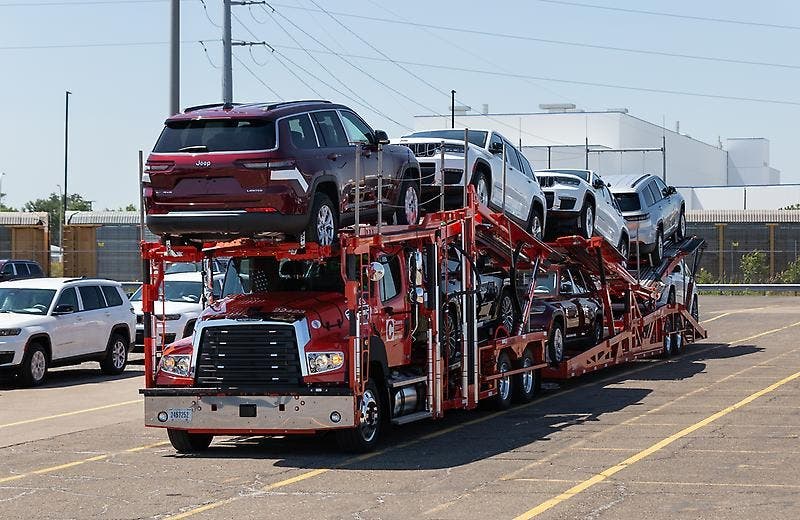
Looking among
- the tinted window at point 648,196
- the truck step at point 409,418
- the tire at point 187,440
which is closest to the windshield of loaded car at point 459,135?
the truck step at point 409,418

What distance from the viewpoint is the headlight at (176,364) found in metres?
14.0

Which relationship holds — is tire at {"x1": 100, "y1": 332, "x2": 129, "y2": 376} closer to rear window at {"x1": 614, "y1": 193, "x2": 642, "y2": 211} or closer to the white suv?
the white suv

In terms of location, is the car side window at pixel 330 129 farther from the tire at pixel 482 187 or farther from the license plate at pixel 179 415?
the tire at pixel 482 187

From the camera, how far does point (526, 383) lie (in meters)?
19.1

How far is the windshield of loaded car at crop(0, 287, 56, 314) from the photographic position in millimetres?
22594

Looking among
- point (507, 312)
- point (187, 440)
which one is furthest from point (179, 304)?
point (187, 440)

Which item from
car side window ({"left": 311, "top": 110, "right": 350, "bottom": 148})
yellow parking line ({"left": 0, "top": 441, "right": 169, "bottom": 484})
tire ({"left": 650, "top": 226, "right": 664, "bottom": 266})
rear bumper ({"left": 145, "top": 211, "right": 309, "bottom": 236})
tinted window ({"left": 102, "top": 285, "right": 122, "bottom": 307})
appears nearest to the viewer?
yellow parking line ({"left": 0, "top": 441, "right": 169, "bottom": 484})

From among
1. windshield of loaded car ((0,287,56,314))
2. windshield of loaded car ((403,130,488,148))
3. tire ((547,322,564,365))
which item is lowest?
tire ((547,322,564,365))

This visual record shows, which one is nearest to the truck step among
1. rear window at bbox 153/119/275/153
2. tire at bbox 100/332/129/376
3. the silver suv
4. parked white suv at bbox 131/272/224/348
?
rear window at bbox 153/119/275/153

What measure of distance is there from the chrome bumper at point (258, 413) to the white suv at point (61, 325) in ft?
28.7

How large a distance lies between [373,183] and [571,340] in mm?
7747

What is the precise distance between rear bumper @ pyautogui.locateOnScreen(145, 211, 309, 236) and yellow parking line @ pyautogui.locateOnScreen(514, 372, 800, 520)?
379cm

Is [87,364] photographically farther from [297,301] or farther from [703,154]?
[703,154]

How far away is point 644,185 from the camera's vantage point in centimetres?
2755
